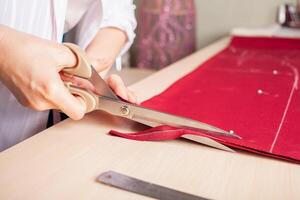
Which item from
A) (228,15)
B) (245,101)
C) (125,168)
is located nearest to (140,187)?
(125,168)

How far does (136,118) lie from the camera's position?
537 millimetres

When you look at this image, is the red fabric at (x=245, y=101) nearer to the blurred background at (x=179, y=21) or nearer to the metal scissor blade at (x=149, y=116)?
the metal scissor blade at (x=149, y=116)

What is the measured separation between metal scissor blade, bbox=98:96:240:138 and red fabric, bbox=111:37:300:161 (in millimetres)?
11

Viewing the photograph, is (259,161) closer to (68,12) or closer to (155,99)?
(155,99)

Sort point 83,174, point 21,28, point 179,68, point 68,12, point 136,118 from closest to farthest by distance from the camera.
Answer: point 83,174 < point 136,118 < point 21,28 < point 68,12 < point 179,68

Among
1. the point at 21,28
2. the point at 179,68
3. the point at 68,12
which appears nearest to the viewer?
the point at 21,28

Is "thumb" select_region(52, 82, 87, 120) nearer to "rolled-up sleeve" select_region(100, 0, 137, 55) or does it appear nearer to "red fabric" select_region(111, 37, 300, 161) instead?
"red fabric" select_region(111, 37, 300, 161)

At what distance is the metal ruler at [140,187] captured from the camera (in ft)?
1.24

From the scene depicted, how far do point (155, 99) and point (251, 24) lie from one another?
3.55ft

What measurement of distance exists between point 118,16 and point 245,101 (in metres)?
0.32

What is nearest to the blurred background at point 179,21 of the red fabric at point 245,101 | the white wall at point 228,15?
the white wall at point 228,15

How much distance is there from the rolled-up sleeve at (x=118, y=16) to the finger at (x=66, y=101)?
0.31m

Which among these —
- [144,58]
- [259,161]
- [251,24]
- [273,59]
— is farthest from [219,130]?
[251,24]

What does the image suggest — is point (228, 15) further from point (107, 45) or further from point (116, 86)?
point (116, 86)
